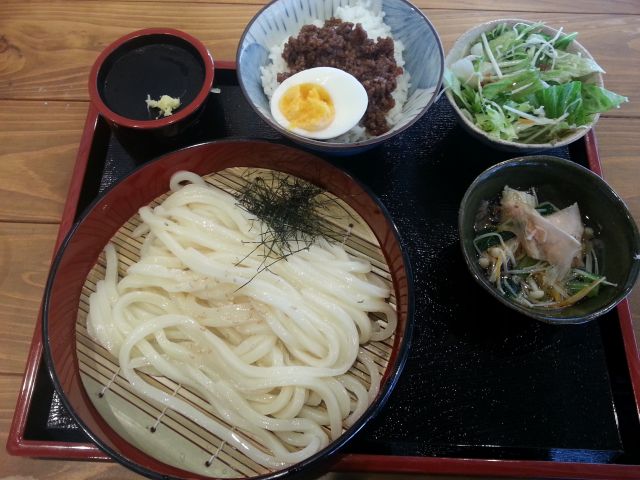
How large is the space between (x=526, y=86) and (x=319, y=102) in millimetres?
810

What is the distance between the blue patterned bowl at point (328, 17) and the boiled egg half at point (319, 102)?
0.05 m

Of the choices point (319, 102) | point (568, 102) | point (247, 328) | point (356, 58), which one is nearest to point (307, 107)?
point (319, 102)

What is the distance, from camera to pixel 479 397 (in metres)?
1.54

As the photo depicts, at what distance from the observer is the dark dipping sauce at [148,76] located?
1847 millimetres

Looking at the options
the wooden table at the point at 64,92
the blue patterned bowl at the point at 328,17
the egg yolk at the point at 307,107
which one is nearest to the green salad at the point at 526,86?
the blue patterned bowl at the point at 328,17

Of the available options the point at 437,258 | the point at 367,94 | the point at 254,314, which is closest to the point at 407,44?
the point at 367,94

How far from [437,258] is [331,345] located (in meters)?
0.52

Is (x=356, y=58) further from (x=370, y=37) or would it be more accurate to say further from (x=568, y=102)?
(x=568, y=102)

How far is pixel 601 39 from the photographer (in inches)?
92.2

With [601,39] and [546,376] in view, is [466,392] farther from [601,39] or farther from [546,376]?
[601,39]

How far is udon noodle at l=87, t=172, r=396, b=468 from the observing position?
145cm

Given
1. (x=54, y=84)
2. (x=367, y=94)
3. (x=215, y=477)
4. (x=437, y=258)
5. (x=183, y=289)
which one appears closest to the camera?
(x=215, y=477)

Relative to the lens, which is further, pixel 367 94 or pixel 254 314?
pixel 367 94

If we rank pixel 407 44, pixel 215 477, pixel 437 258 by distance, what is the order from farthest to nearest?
pixel 407 44, pixel 437 258, pixel 215 477
